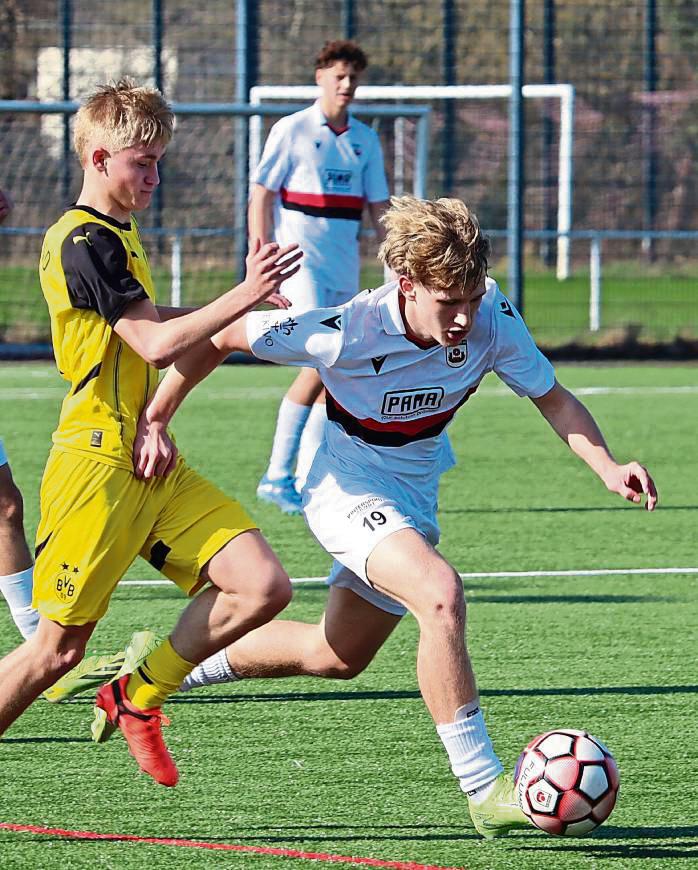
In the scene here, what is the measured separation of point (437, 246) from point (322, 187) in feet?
16.7

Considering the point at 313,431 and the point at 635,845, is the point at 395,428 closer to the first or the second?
the point at 635,845

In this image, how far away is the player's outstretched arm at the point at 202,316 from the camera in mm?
3654

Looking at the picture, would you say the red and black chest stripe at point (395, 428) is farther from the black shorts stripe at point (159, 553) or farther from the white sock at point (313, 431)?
the white sock at point (313, 431)

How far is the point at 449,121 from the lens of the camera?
72.1 feet

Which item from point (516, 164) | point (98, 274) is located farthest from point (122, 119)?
point (516, 164)

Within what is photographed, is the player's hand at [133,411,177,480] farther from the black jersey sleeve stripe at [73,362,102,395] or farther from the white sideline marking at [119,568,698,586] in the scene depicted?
the white sideline marking at [119,568,698,586]

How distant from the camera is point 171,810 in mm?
3883

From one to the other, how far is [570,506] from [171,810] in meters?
4.84

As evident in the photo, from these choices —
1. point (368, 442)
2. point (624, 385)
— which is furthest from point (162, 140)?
point (624, 385)

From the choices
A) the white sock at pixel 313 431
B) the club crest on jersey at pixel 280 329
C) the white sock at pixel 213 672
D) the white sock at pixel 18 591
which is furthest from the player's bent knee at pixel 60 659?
the white sock at pixel 313 431

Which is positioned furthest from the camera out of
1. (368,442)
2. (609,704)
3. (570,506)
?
(570,506)

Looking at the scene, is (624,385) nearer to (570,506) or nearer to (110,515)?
(570,506)

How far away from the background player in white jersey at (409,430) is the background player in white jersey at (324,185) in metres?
4.15

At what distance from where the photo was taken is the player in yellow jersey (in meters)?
3.78
